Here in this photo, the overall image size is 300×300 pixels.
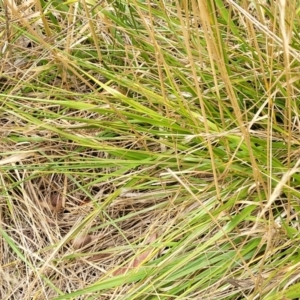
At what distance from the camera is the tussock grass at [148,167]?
1.07 metres

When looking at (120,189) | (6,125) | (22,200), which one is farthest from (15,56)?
(120,189)

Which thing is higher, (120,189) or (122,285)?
(120,189)

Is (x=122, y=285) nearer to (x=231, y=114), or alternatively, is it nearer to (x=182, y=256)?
(x=182, y=256)

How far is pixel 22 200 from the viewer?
1269 mm

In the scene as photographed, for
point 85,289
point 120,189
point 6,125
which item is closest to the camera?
point 85,289

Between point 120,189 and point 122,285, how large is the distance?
207mm

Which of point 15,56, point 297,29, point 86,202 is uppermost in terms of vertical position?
point 15,56

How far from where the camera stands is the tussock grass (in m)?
1.07

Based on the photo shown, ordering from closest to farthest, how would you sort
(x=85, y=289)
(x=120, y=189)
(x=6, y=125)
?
(x=85, y=289) → (x=120, y=189) → (x=6, y=125)

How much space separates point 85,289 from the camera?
42.5 inches

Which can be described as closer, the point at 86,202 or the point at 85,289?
the point at 85,289

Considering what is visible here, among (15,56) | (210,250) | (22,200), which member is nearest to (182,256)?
(210,250)

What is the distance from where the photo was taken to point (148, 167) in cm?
119

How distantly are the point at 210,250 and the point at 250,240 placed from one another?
0.08 meters
